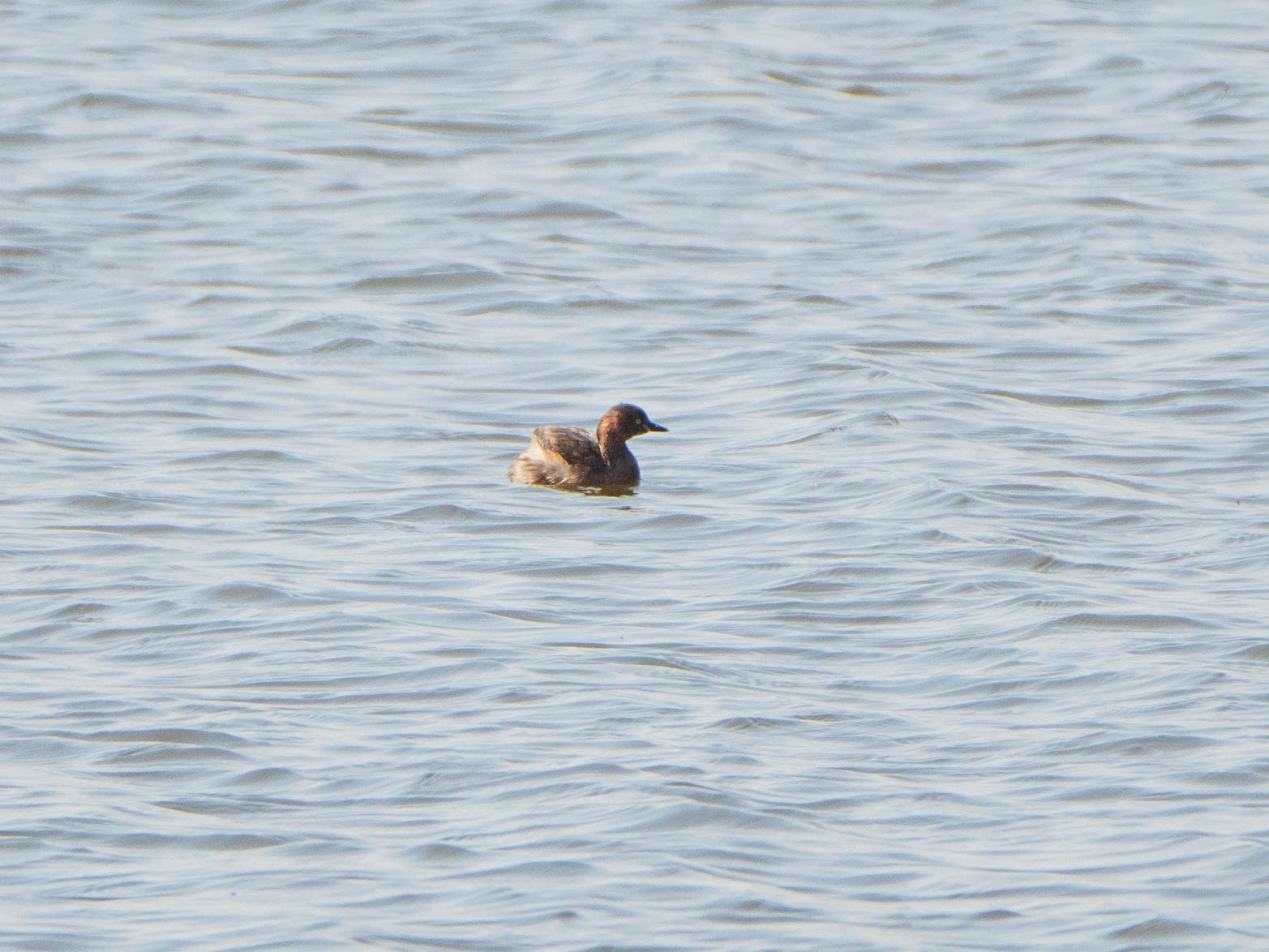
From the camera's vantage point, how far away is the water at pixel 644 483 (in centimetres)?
634

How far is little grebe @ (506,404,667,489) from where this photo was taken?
34.8ft

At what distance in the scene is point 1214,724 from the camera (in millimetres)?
7293

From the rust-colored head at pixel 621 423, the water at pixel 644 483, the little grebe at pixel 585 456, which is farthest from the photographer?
the rust-colored head at pixel 621 423

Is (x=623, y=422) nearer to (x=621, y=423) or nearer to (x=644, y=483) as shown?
(x=621, y=423)

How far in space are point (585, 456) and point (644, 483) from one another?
36cm

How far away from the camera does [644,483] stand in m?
10.9

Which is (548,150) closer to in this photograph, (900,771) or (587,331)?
(587,331)

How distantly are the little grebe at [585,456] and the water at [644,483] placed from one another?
136mm

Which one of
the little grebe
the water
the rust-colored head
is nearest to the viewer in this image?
the water

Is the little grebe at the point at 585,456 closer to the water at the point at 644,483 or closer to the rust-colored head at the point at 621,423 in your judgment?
the rust-colored head at the point at 621,423

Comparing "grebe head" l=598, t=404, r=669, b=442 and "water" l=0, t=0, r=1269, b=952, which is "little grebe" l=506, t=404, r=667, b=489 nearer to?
"grebe head" l=598, t=404, r=669, b=442

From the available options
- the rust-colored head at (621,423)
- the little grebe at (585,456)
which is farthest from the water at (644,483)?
the rust-colored head at (621,423)

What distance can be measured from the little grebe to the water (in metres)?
0.14

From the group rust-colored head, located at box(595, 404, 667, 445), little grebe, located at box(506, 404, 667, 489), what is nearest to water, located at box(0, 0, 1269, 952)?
little grebe, located at box(506, 404, 667, 489)
